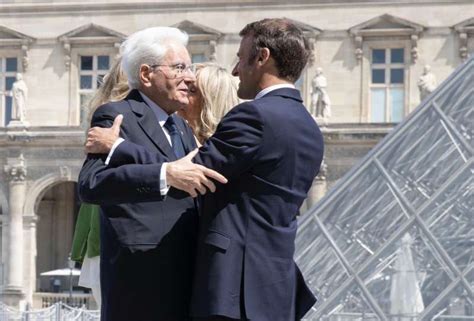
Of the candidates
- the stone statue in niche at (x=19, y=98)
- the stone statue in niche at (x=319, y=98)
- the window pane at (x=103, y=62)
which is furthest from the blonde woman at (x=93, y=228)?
the window pane at (x=103, y=62)

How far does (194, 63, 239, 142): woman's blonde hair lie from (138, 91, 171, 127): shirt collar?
994 mm

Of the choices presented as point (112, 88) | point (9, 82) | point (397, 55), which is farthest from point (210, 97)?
point (9, 82)

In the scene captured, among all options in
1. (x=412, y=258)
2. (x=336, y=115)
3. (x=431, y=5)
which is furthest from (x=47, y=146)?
(x=412, y=258)

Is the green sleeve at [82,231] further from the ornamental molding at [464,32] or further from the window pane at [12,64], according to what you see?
the window pane at [12,64]

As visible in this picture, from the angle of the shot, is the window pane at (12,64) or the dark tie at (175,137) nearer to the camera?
the dark tie at (175,137)

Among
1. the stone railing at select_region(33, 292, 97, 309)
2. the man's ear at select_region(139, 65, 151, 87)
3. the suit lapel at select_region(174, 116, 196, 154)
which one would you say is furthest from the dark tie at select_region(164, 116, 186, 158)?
the stone railing at select_region(33, 292, 97, 309)

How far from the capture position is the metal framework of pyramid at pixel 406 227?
10.0 meters

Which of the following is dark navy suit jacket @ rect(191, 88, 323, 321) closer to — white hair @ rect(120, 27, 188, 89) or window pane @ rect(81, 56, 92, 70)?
white hair @ rect(120, 27, 188, 89)

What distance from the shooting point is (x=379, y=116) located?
33.6 metres

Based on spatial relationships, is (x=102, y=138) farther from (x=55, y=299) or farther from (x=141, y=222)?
(x=55, y=299)

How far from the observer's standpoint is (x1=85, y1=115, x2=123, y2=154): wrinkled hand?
4203 mm

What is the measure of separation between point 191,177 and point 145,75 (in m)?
0.46

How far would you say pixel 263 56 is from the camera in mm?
4273

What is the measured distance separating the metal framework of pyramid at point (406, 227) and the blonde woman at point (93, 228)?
450 cm
